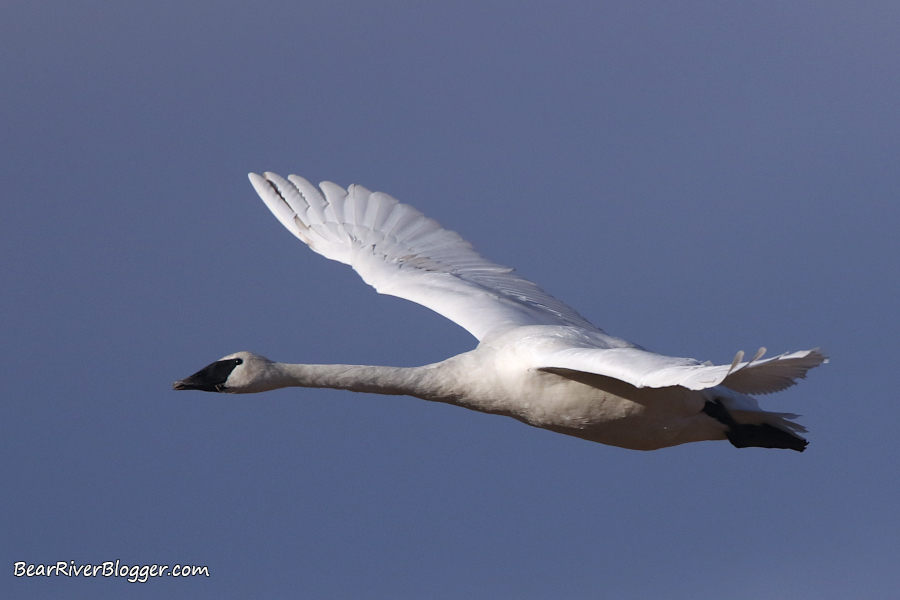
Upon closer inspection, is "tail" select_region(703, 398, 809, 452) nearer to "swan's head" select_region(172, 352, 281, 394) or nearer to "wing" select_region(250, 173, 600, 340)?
"wing" select_region(250, 173, 600, 340)

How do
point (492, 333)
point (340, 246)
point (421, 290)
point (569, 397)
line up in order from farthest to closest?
point (340, 246)
point (421, 290)
point (492, 333)
point (569, 397)

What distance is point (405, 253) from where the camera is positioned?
55.8ft

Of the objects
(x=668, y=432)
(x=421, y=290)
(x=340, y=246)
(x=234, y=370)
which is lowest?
(x=668, y=432)

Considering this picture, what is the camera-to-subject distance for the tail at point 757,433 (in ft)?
45.6

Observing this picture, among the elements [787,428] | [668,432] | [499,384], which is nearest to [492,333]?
[499,384]

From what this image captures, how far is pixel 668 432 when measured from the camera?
1358cm

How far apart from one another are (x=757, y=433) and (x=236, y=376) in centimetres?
570

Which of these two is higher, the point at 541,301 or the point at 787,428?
Answer: the point at 541,301

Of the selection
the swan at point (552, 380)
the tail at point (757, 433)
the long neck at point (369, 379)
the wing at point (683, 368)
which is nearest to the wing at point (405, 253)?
the swan at point (552, 380)

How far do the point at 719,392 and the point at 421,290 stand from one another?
3868mm

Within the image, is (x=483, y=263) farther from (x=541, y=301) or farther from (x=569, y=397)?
(x=569, y=397)

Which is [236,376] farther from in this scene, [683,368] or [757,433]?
[757,433]

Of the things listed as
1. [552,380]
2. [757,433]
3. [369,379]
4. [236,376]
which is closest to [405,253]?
[369,379]

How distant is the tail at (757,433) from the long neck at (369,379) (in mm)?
2876
